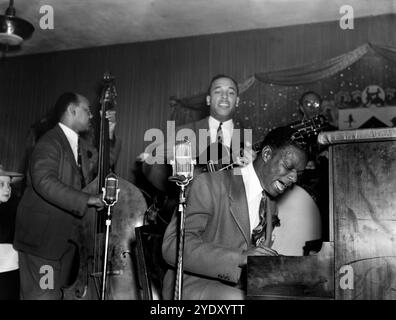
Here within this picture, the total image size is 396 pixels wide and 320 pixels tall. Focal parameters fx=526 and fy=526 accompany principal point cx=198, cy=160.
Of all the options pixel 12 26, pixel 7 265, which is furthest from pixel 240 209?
pixel 12 26

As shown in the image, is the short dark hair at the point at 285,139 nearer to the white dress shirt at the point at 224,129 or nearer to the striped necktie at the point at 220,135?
the striped necktie at the point at 220,135

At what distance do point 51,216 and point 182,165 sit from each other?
215 cm

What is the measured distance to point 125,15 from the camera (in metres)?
7.43

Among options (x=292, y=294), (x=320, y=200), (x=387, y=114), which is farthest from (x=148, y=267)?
(x=387, y=114)

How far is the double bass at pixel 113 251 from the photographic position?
393 centimetres

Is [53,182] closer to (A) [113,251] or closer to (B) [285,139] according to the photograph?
(A) [113,251]

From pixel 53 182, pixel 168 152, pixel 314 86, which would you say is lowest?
pixel 53 182

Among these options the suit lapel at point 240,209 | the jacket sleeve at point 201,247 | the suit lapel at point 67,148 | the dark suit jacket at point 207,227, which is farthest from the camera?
the suit lapel at point 67,148

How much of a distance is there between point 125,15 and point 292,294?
600 centimetres

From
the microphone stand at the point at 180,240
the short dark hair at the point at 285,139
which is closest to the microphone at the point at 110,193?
the microphone stand at the point at 180,240

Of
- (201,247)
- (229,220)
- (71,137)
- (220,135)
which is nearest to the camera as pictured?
(201,247)

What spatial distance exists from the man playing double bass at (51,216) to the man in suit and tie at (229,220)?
146 cm

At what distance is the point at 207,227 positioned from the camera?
2.85 metres

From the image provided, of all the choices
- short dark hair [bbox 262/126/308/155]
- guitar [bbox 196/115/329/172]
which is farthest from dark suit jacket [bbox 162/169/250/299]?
guitar [bbox 196/115/329/172]
